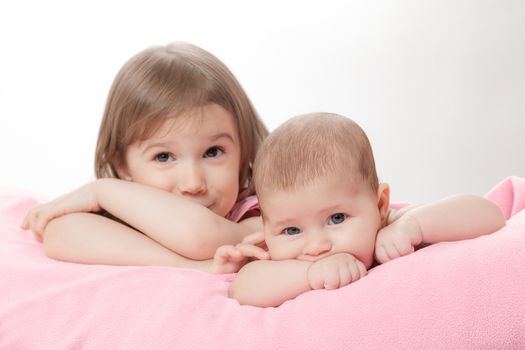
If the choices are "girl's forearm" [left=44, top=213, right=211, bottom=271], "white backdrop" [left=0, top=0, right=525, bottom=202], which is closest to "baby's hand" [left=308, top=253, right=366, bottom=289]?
"girl's forearm" [left=44, top=213, right=211, bottom=271]

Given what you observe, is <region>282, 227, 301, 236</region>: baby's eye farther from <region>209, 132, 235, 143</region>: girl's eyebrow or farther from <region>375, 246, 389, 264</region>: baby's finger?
<region>209, 132, 235, 143</region>: girl's eyebrow

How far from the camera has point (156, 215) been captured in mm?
1534

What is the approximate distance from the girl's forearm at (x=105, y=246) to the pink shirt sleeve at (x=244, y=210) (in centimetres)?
34

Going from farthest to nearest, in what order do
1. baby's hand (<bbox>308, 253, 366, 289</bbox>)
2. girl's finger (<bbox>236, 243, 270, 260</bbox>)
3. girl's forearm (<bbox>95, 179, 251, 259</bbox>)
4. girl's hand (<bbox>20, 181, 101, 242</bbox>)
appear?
girl's hand (<bbox>20, 181, 101, 242</bbox>)
girl's forearm (<bbox>95, 179, 251, 259</bbox>)
girl's finger (<bbox>236, 243, 270, 260</bbox>)
baby's hand (<bbox>308, 253, 366, 289</bbox>)

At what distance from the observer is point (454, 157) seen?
3.23m

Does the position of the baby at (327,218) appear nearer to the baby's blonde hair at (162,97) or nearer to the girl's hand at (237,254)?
the girl's hand at (237,254)

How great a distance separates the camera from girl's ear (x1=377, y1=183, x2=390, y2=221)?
1363 mm

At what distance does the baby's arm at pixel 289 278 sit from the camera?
4.10ft

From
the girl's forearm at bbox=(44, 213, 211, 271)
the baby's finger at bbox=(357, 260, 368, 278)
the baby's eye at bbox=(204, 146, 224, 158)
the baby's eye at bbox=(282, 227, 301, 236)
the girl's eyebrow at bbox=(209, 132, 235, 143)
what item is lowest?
the girl's forearm at bbox=(44, 213, 211, 271)

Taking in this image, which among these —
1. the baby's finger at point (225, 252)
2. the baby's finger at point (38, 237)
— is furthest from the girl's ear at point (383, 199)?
the baby's finger at point (38, 237)

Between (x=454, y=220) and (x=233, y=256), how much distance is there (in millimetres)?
414

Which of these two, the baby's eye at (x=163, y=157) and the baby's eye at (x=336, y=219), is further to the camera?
the baby's eye at (x=163, y=157)

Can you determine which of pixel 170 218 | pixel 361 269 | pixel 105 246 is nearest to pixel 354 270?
pixel 361 269

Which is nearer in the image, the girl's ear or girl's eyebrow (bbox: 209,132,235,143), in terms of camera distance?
the girl's ear
